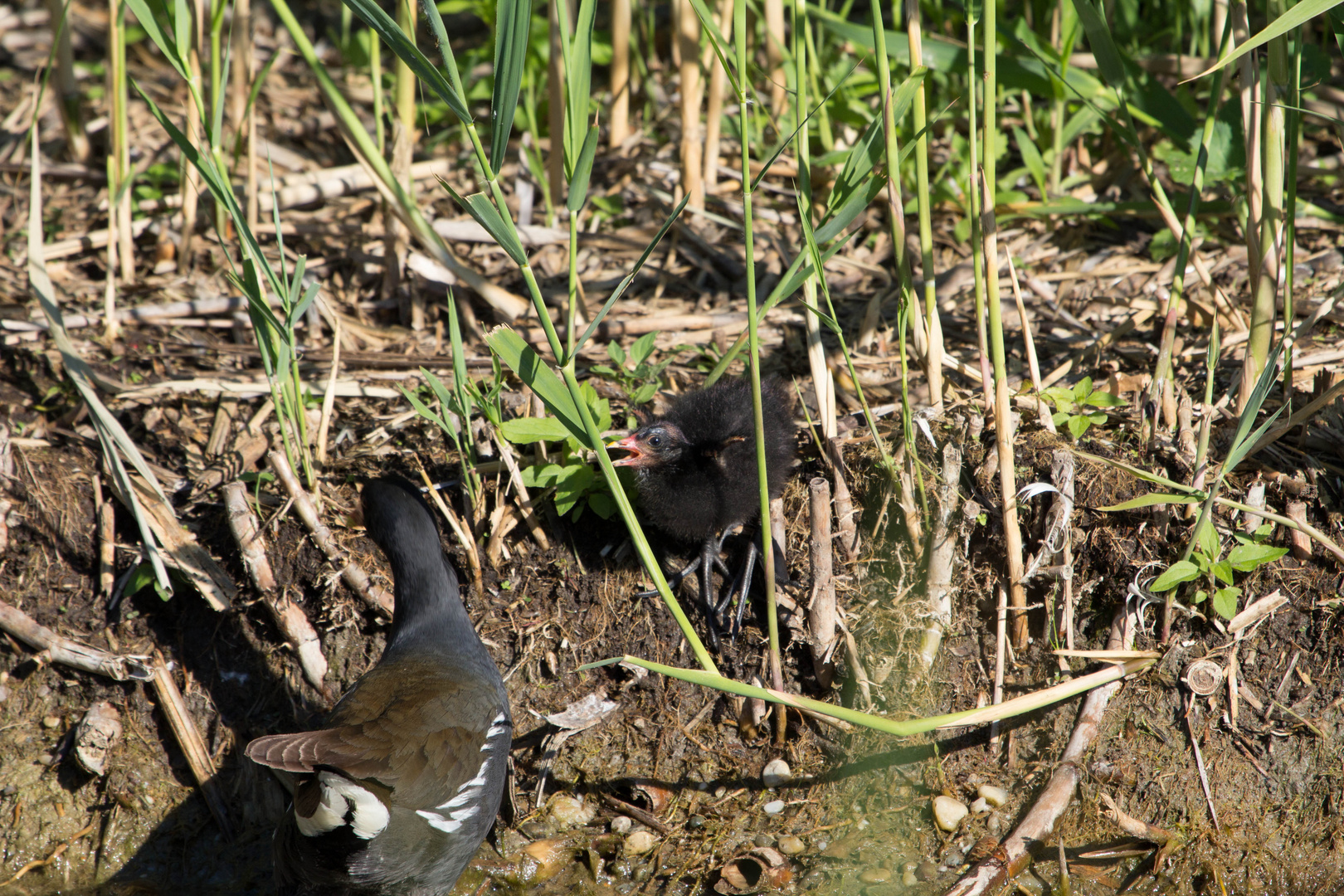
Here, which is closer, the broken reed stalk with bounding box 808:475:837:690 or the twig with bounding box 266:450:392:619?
the broken reed stalk with bounding box 808:475:837:690

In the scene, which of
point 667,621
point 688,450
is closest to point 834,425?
point 688,450

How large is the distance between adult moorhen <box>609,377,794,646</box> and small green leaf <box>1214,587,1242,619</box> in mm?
1127

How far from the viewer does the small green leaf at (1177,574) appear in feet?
8.15

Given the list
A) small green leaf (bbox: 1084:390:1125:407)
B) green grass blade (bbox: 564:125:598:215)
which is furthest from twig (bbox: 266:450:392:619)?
small green leaf (bbox: 1084:390:1125:407)

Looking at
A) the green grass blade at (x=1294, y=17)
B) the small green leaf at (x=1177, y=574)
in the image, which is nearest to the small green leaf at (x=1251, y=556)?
the small green leaf at (x=1177, y=574)

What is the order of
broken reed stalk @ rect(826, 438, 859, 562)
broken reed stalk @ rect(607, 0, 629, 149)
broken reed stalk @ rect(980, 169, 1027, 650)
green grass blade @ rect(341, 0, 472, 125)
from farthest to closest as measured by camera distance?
broken reed stalk @ rect(607, 0, 629, 149)
broken reed stalk @ rect(826, 438, 859, 562)
broken reed stalk @ rect(980, 169, 1027, 650)
green grass blade @ rect(341, 0, 472, 125)

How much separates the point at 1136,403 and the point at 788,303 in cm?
132

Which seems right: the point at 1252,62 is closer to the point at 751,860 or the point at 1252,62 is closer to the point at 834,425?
the point at 834,425

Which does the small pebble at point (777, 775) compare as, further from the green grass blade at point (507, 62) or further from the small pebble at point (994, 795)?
the green grass blade at point (507, 62)

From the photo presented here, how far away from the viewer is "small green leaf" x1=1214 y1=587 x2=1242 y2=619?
250 centimetres

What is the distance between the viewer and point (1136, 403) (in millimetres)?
2930

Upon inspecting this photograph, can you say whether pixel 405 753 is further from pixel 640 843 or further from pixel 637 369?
pixel 637 369

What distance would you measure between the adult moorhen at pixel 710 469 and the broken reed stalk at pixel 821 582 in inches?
4.6

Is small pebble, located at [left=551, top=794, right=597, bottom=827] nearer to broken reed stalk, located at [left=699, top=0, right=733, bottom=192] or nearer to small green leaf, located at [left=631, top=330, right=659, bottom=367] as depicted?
small green leaf, located at [left=631, top=330, right=659, bottom=367]
